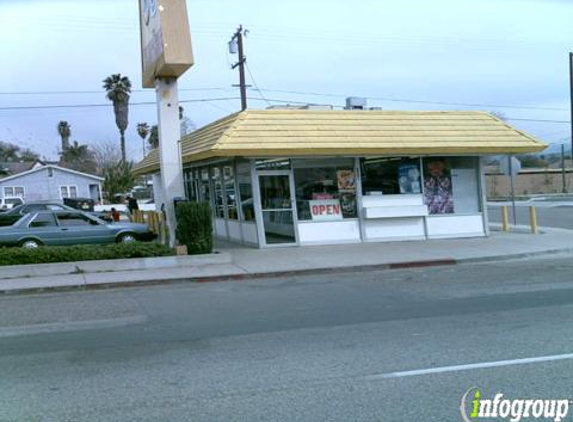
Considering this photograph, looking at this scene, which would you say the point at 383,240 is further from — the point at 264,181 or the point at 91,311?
the point at 91,311

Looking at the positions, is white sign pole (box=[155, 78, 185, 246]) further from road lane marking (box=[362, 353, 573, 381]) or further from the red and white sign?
road lane marking (box=[362, 353, 573, 381])

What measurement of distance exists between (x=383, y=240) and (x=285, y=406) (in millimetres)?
13523

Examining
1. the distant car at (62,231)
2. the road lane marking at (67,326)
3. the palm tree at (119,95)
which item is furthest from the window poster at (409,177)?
the palm tree at (119,95)

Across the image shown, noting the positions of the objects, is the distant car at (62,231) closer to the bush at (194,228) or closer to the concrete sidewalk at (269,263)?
the concrete sidewalk at (269,263)

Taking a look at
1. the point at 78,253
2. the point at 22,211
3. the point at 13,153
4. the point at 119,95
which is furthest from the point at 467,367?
the point at 13,153

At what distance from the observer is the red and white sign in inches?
689

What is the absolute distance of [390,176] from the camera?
60.3 feet

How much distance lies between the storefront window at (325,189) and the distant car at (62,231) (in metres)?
5.07

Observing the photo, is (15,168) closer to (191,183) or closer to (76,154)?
(76,154)

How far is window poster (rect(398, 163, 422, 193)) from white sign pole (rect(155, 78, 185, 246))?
688cm

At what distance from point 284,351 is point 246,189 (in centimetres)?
1139

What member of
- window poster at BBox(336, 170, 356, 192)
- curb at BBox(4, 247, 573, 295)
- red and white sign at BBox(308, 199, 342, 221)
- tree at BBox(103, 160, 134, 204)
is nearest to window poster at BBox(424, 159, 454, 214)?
window poster at BBox(336, 170, 356, 192)

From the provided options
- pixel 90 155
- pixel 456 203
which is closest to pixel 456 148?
pixel 456 203

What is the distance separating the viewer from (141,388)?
5.36 meters
